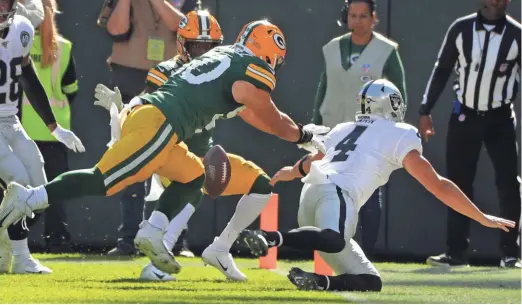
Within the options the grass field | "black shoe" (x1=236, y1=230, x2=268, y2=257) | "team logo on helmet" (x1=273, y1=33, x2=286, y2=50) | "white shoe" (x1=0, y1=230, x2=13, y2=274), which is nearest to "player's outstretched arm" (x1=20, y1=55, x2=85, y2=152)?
"white shoe" (x1=0, y1=230, x2=13, y2=274)

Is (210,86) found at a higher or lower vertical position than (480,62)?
lower

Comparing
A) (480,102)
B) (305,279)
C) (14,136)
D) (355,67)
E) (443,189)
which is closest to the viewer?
(443,189)

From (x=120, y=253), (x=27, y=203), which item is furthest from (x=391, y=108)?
(x=120, y=253)

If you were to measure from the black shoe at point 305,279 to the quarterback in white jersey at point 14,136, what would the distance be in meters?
1.75

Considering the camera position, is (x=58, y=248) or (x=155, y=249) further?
(x=58, y=248)

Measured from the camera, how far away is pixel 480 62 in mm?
11219

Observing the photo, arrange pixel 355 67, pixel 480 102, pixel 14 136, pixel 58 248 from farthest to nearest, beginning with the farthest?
pixel 58 248
pixel 480 102
pixel 355 67
pixel 14 136

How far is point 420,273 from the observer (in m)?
10.4

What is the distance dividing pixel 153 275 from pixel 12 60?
152cm

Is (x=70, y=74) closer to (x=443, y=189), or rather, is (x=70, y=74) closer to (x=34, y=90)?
(x=34, y=90)

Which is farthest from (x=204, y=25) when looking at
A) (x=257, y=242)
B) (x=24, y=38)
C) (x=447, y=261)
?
(x=447, y=261)

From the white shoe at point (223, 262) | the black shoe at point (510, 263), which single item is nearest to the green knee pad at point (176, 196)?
the white shoe at point (223, 262)

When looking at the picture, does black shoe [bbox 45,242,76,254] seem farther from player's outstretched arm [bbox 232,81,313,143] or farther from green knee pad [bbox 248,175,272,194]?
player's outstretched arm [bbox 232,81,313,143]

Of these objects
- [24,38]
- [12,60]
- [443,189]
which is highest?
[24,38]
